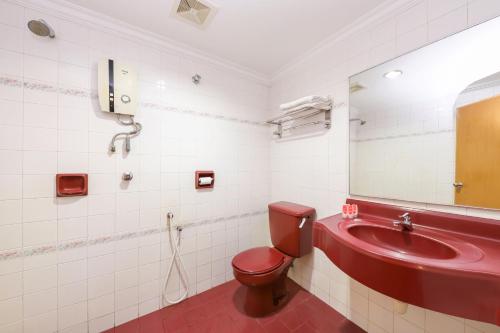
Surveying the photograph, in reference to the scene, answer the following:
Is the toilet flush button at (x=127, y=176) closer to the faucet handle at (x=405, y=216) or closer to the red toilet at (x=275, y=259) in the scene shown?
the red toilet at (x=275, y=259)

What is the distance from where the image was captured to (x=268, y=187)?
237 cm

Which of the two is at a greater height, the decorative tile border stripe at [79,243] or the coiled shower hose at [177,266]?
the decorative tile border stripe at [79,243]

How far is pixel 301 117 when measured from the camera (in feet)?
6.36

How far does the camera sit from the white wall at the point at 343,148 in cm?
110

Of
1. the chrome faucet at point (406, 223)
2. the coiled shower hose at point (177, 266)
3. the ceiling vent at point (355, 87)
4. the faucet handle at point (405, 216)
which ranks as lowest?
the coiled shower hose at point (177, 266)

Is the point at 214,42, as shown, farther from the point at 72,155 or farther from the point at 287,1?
the point at 72,155

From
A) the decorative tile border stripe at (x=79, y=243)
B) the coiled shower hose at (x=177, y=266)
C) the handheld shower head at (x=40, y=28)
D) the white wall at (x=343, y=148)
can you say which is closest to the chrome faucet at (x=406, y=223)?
the white wall at (x=343, y=148)

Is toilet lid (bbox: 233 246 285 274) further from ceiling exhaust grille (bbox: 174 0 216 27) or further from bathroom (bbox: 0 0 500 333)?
ceiling exhaust grille (bbox: 174 0 216 27)

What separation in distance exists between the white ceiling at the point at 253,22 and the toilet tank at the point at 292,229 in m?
1.46

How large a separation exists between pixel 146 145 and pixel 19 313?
1.28m

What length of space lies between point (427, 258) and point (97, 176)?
201 centimetres

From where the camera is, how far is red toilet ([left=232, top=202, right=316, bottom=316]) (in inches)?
60.1

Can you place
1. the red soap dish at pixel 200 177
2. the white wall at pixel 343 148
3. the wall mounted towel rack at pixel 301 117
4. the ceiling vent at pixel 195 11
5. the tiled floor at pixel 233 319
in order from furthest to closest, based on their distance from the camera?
the red soap dish at pixel 200 177
the wall mounted towel rack at pixel 301 117
the tiled floor at pixel 233 319
the ceiling vent at pixel 195 11
the white wall at pixel 343 148

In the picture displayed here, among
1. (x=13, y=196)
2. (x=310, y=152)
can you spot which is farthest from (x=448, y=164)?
(x=13, y=196)
